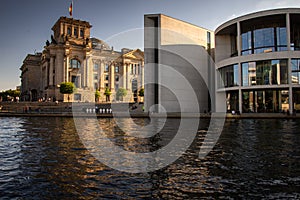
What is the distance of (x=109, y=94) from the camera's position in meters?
88.3

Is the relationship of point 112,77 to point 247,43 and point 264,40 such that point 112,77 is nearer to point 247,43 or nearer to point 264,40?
point 247,43

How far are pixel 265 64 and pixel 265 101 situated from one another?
5.51 meters

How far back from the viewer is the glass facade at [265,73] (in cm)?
3616

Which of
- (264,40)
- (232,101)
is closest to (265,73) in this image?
(264,40)

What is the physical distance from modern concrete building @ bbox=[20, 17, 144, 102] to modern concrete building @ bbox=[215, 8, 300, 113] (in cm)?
5638

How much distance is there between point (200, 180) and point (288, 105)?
114 feet

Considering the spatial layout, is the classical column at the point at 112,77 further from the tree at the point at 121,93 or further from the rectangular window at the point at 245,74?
the rectangular window at the point at 245,74

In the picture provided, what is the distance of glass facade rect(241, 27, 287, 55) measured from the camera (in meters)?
37.6

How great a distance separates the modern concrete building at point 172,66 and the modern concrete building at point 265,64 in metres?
6.32

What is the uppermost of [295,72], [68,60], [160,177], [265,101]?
[68,60]

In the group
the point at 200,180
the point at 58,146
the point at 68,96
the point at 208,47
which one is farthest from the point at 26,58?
the point at 200,180

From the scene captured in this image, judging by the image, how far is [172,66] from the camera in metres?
43.6

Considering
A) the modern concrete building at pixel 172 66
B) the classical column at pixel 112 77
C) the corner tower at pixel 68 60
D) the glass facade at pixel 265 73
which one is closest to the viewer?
Result: the glass facade at pixel 265 73

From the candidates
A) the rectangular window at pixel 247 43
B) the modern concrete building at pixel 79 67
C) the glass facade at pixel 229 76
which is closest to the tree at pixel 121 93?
the modern concrete building at pixel 79 67
